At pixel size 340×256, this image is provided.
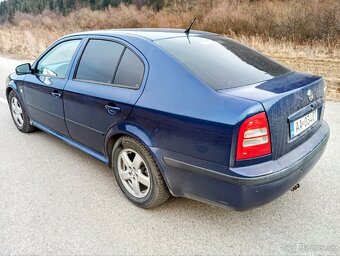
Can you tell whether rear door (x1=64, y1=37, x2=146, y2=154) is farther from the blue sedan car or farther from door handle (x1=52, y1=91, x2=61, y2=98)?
door handle (x1=52, y1=91, x2=61, y2=98)

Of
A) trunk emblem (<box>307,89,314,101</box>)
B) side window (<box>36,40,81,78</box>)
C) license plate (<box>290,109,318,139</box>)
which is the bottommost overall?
license plate (<box>290,109,318,139</box>)

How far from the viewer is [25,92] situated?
4.26 m

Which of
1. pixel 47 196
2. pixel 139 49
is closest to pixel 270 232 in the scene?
pixel 139 49

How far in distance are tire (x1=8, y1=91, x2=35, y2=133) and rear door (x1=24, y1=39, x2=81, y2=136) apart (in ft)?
1.02

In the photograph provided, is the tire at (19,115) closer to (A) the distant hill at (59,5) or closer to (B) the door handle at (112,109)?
(B) the door handle at (112,109)

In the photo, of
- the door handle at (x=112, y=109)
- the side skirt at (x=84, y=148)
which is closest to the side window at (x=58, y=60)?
the side skirt at (x=84, y=148)

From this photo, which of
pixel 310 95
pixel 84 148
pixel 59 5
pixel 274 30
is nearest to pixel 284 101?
pixel 310 95

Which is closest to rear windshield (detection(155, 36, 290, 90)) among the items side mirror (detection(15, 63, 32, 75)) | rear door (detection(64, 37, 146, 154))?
rear door (detection(64, 37, 146, 154))

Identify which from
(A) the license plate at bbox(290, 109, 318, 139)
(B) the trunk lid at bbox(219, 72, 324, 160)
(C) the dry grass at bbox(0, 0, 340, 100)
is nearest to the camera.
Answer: (B) the trunk lid at bbox(219, 72, 324, 160)

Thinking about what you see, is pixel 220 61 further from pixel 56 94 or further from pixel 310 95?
pixel 56 94

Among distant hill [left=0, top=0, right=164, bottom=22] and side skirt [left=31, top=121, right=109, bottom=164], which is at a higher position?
distant hill [left=0, top=0, right=164, bottom=22]

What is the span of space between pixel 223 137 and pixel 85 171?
2006mm

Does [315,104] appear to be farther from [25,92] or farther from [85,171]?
[25,92]

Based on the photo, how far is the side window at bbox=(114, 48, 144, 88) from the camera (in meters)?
2.65
